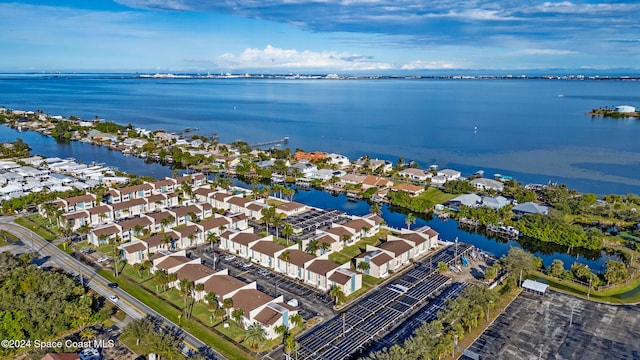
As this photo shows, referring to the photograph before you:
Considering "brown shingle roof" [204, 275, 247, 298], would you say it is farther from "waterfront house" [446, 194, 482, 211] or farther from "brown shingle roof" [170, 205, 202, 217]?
"waterfront house" [446, 194, 482, 211]

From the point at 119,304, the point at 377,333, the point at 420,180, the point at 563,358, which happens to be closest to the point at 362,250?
the point at 377,333

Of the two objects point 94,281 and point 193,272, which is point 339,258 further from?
point 94,281

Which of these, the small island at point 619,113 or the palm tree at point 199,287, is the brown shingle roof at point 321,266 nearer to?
the palm tree at point 199,287

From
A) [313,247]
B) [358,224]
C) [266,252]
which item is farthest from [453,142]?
[266,252]

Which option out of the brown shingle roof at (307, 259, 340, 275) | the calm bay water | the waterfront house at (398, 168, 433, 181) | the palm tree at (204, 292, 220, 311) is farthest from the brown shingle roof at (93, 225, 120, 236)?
the waterfront house at (398, 168, 433, 181)

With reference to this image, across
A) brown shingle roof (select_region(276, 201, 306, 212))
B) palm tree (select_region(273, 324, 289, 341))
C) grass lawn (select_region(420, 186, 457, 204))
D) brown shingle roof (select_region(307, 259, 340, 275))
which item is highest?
brown shingle roof (select_region(307, 259, 340, 275))

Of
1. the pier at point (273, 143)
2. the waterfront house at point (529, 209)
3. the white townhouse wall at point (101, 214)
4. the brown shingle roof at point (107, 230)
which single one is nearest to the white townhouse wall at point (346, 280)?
the brown shingle roof at point (107, 230)
